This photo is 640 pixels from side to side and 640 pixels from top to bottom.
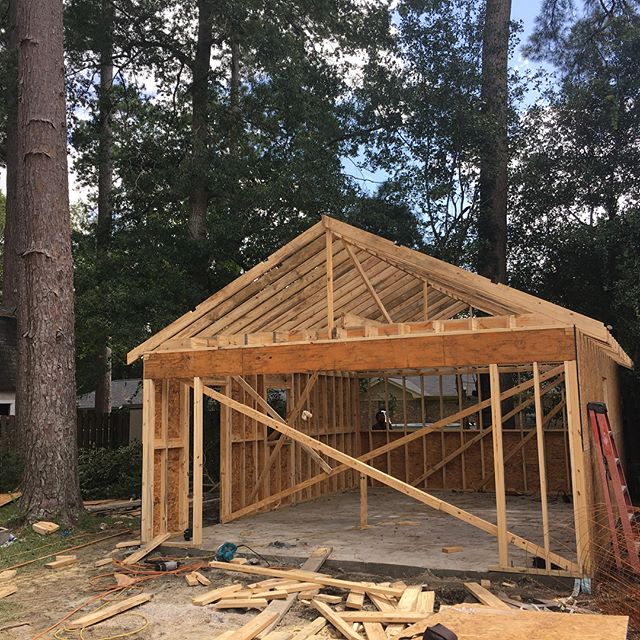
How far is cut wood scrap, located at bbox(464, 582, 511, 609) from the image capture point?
6.31 m

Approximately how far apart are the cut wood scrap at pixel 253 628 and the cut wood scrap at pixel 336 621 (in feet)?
1.49

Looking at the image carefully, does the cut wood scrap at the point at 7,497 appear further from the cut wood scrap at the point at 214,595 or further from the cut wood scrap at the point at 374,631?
the cut wood scrap at the point at 374,631

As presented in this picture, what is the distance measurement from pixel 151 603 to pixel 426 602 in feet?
9.42

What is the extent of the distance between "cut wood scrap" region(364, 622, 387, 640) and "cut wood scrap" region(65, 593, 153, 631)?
2476 mm

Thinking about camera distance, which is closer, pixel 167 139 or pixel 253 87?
pixel 253 87

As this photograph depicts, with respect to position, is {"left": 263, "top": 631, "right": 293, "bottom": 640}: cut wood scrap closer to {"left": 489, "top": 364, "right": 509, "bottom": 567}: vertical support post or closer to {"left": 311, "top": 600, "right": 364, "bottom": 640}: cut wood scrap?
{"left": 311, "top": 600, "right": 364, "bottom": 640}: cut wood scrap

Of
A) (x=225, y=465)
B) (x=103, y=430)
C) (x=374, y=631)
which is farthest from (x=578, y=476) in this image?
(x=103, y=430)

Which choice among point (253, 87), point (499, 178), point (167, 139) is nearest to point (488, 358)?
point (499, 178)

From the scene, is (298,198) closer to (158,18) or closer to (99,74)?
(158,18)

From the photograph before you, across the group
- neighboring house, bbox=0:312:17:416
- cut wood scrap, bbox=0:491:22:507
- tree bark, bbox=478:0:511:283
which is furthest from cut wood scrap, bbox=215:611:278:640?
neighboring house, bbox=0:312:17:416

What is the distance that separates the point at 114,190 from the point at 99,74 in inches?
180

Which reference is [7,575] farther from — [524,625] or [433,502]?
[524,625]

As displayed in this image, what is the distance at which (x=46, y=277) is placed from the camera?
1094cm

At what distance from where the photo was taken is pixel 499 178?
16875 millimetres
